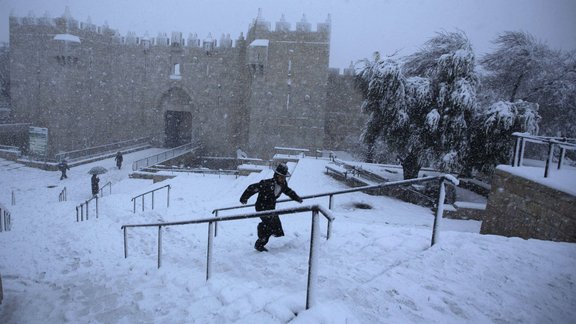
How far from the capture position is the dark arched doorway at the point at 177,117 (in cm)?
3105

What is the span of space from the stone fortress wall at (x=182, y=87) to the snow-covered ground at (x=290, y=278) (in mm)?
19302

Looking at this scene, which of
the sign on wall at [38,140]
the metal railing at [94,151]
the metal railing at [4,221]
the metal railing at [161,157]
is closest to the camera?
the metal railing at [4,221]

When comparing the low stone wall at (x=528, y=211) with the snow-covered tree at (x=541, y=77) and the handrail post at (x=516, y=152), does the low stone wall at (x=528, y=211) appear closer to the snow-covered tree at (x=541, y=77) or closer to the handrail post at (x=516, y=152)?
the handrail post at (x=516, y=152)

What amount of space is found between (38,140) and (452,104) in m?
24.4

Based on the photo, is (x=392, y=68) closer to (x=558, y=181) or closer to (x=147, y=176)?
(x=558, y=181)

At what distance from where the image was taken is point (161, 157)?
917 inches

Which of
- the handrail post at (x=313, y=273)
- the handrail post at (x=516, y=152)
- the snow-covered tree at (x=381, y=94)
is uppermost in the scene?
the snow-covered tree at (x=381, y=94)

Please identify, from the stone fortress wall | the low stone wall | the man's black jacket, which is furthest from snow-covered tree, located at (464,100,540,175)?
the stone fortress wall

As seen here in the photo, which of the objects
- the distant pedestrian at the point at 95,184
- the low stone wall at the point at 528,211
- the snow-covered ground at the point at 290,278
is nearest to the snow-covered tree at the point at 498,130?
the low stone wall at the point at 528,211

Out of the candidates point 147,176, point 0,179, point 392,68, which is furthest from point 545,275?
point 0,179

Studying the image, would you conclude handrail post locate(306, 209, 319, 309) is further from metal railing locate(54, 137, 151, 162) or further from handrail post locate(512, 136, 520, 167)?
metal railing locate(54, 137, 151, 162)

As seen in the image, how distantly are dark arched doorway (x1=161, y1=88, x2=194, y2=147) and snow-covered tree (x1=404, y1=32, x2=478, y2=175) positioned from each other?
23.4m

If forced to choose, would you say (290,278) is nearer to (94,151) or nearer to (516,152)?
(516,152)

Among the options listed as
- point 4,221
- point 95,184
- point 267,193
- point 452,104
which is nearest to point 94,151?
point 95,184
